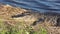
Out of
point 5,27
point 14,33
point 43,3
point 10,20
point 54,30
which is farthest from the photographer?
point 43,3

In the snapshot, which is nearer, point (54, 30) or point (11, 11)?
point (54, 30)

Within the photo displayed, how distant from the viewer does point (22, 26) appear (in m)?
4.50

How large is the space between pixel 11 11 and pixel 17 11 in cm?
15

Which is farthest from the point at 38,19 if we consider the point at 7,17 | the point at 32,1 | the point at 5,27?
the point at 32,1

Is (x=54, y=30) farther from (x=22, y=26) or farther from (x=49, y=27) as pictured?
(x=22, y=26)

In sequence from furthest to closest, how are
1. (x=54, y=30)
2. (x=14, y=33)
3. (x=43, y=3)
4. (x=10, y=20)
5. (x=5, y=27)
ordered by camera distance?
(x=43, y=3) → (x=10, y=20) → (x=54, y=30) → (x=5, y=27) → (x=14, y=33)

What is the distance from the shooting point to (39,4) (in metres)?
6.80

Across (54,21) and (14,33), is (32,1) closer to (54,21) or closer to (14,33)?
(54,21)

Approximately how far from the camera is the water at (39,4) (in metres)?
6.55

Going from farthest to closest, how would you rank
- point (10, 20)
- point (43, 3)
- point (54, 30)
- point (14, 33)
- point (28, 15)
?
point (43, 3) → point (28, 15) → point (10, 20) → point (54, 30) → point (14, 33)

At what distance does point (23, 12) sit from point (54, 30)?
1.35 meters

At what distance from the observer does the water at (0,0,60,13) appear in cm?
655

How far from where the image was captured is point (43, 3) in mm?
6867

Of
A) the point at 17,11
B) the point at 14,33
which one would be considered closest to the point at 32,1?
the point at 17,11
